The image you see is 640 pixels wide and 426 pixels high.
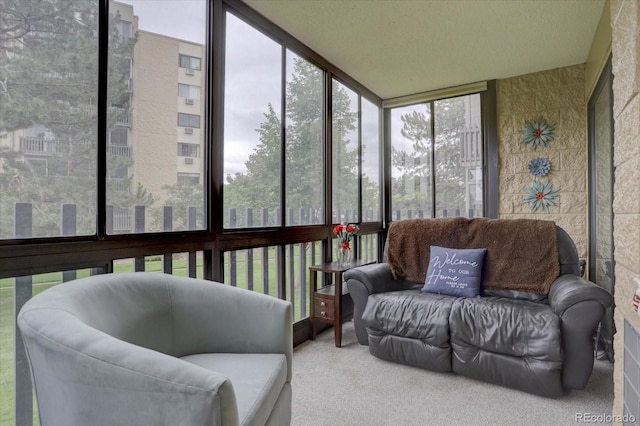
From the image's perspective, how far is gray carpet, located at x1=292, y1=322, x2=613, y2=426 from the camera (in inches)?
71.7

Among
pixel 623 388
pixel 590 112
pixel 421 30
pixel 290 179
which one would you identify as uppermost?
pixel 421 30

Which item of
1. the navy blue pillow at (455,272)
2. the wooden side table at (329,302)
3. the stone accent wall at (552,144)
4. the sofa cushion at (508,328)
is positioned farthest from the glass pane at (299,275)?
the stone accent wall at (552,144)

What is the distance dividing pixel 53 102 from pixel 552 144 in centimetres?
405

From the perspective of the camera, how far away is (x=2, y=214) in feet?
4.50

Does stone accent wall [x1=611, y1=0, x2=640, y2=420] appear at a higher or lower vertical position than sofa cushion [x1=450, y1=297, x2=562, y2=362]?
higher

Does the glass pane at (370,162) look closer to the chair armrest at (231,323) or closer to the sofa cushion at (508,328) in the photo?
the sofa cushion at (508,328)

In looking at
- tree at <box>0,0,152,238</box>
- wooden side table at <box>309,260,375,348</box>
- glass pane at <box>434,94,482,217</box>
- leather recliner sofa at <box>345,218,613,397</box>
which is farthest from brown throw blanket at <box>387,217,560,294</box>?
tree at <box>0,0,152,238</box>

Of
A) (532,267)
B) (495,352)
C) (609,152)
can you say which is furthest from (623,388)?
(609,152)

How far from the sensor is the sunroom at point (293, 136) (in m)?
1.44

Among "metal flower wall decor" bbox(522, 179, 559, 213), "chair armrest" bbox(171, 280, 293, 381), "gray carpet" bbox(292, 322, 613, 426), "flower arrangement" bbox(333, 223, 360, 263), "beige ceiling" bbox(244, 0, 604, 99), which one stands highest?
"beige ceiling" bbox(244, 0, 604, 99)

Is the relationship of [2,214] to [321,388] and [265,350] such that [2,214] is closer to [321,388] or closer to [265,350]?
[265,350]

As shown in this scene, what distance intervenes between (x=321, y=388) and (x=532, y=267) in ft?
5.55

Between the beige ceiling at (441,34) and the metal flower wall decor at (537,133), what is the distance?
54 cm

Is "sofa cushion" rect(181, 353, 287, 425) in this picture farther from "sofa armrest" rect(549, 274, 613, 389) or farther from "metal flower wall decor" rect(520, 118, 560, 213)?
"metal flower wall decor" rect(520, 118, 560, 213)
